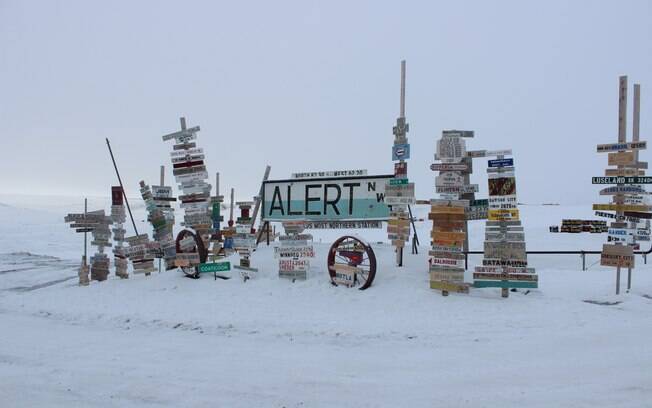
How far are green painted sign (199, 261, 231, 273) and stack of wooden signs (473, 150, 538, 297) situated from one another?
568 centimetres

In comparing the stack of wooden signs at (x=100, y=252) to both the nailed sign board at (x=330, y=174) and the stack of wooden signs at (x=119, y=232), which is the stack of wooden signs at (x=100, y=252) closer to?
the stack of wooden signs at (x=119, y=232)

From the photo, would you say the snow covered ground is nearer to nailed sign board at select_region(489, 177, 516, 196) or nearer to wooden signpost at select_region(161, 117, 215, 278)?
wooden signpost at select_region(161, 117, 215, 278)

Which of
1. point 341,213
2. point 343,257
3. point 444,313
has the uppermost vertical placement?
point 341,213

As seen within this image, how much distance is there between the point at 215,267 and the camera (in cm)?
1177

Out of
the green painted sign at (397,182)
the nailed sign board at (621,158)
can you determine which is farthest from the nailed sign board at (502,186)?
the nailed sign board at (621,158)

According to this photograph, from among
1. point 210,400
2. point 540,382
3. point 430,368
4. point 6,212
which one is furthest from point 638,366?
point 6,212

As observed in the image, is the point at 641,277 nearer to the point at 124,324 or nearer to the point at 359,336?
the point at 359,336

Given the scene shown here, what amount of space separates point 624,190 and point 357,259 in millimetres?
5452

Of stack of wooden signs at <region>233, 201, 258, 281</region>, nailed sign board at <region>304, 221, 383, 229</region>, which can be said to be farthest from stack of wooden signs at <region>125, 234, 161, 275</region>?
nailed sign board at <region>304, 221, 383, 229</region>

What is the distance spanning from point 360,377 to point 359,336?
1914 millimetres

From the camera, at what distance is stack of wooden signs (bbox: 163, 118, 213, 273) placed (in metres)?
12.4

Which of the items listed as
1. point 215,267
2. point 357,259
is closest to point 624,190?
point 357,259

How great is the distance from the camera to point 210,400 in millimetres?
5051

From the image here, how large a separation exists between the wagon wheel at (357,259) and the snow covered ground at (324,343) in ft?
1.01
